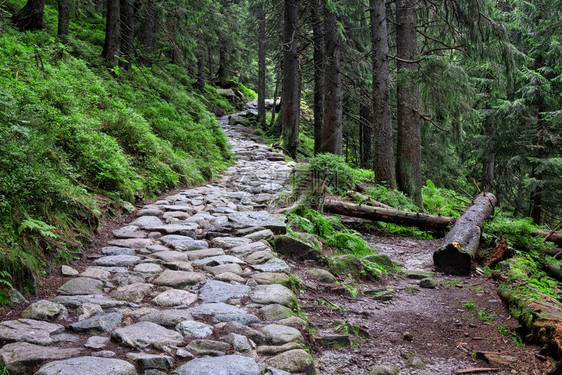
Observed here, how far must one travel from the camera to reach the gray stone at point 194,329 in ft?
8.22

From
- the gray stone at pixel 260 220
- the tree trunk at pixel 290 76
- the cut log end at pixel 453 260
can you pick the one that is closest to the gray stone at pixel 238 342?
the gray stone at pixel 260 220

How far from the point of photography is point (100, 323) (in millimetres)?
2453

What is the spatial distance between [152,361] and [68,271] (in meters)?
1.75

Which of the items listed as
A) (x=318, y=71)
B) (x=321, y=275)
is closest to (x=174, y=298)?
(x=321, y=275)

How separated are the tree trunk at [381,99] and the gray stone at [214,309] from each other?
7.61 m

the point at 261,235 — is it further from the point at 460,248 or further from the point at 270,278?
the point at 460,248

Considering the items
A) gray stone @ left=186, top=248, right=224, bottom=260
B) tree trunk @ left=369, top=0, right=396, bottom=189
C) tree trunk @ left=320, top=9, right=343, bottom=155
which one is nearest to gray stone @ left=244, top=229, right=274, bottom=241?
gray stone @ left=186, top=248, right=224, bottom=260

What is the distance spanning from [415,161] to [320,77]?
221 inches

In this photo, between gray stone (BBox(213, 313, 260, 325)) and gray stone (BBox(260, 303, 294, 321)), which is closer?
gray stone (BBox(213, 313, 260, 325))

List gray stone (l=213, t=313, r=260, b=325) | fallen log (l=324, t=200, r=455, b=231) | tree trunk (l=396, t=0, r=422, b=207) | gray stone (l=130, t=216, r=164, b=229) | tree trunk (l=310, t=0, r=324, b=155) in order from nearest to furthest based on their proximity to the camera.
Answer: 1. gray stone (l=213, t=313, r=260, b=325)
2. gray stone (l=130, t=216, r=164, b=229)
3. fallen log (l=324, t=200, r=455, b=231)
4. tree trunk (l=396, t=0, r=422, b=207)
5. tree trunk (l=310, t=0, r=324, b=155)

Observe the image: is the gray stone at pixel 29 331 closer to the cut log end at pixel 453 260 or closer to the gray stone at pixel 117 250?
the gray stone at pixel 117 250

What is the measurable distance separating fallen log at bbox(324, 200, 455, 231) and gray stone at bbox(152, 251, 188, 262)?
431 cm

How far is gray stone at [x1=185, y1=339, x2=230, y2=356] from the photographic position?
2281mm

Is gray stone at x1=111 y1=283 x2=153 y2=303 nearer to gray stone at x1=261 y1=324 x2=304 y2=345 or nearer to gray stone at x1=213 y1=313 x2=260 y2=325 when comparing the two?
gray stone at x1=213 y1=313 x2=260 y2=325
